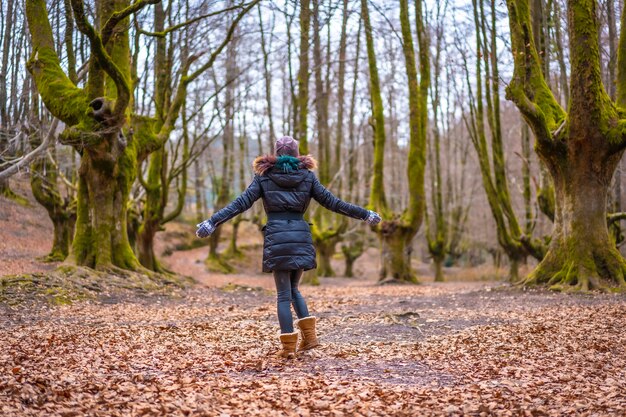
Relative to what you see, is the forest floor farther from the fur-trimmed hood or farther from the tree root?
the fur-trimmed hood

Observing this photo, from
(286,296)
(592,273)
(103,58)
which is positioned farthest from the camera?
(592,273)

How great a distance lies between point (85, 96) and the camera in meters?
12.9

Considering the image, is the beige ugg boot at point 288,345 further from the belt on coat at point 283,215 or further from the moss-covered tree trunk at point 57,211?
the moss-covered tree trunk at point 57,211

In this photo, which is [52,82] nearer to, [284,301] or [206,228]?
[206,228]

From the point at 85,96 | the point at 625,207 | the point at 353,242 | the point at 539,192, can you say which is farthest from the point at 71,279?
the point at 353,242

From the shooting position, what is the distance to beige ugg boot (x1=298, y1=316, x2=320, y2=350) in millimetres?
6355

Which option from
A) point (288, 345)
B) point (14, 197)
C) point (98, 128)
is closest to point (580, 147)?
point (288, 345)

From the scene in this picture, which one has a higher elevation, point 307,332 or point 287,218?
point 287,218

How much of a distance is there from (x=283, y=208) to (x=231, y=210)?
53 cm

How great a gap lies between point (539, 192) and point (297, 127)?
8.91 m

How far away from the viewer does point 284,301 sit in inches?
242

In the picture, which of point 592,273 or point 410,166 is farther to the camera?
point 410,166

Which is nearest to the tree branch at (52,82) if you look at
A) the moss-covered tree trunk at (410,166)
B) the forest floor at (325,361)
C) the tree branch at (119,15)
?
the tree branch at (119,15)

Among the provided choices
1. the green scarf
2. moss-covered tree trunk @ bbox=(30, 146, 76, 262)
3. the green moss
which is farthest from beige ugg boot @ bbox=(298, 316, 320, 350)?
the green moss
